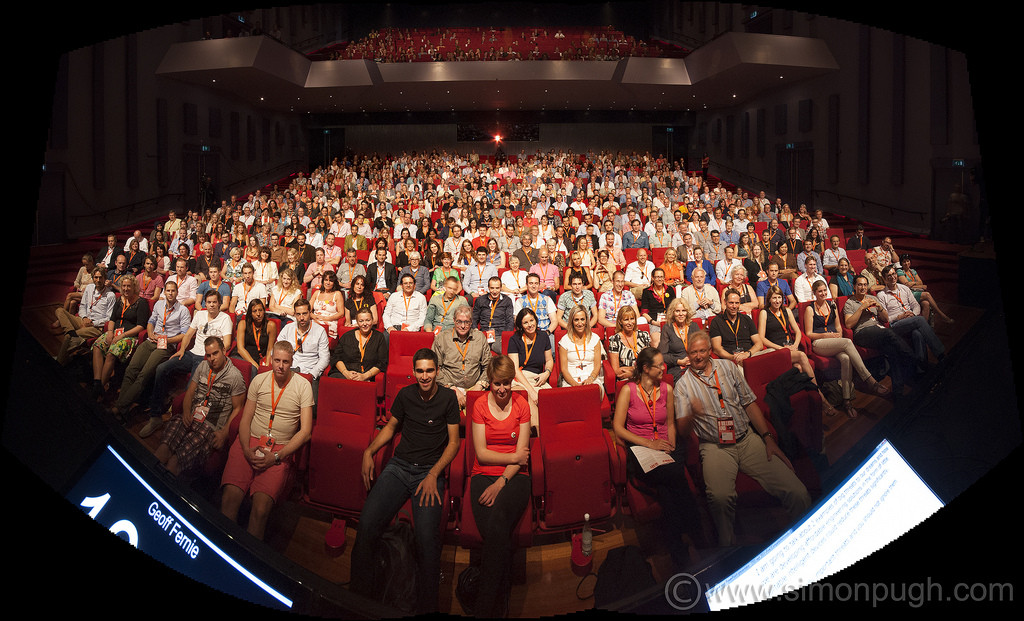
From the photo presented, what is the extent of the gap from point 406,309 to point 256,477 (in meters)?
1.88

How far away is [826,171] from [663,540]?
9.40 feet

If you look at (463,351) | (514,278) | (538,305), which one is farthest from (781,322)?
(514,278)

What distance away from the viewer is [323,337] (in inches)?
151

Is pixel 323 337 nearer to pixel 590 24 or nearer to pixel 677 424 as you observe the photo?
pixel 677 424

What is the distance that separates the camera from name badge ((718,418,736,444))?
3119 millimetres

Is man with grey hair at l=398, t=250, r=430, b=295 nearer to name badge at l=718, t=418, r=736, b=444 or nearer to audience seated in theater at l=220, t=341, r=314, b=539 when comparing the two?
audience seated in theater at l=220, t=341, r=314, b=539

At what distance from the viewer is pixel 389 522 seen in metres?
2.83

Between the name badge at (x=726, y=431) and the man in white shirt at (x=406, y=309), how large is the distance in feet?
8.22

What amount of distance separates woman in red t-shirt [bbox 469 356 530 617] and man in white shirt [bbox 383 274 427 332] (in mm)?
1692

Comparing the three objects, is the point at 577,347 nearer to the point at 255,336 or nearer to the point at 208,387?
the point at 255,336

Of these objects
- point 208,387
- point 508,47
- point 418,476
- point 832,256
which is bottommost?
point 418,476

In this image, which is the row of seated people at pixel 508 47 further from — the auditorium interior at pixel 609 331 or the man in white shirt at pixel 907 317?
the man in white shirt at pixel 907 317

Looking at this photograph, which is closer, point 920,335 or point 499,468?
point 499,468

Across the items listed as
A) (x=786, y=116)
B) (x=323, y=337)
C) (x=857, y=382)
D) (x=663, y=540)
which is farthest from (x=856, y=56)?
(x=323, y=337)
